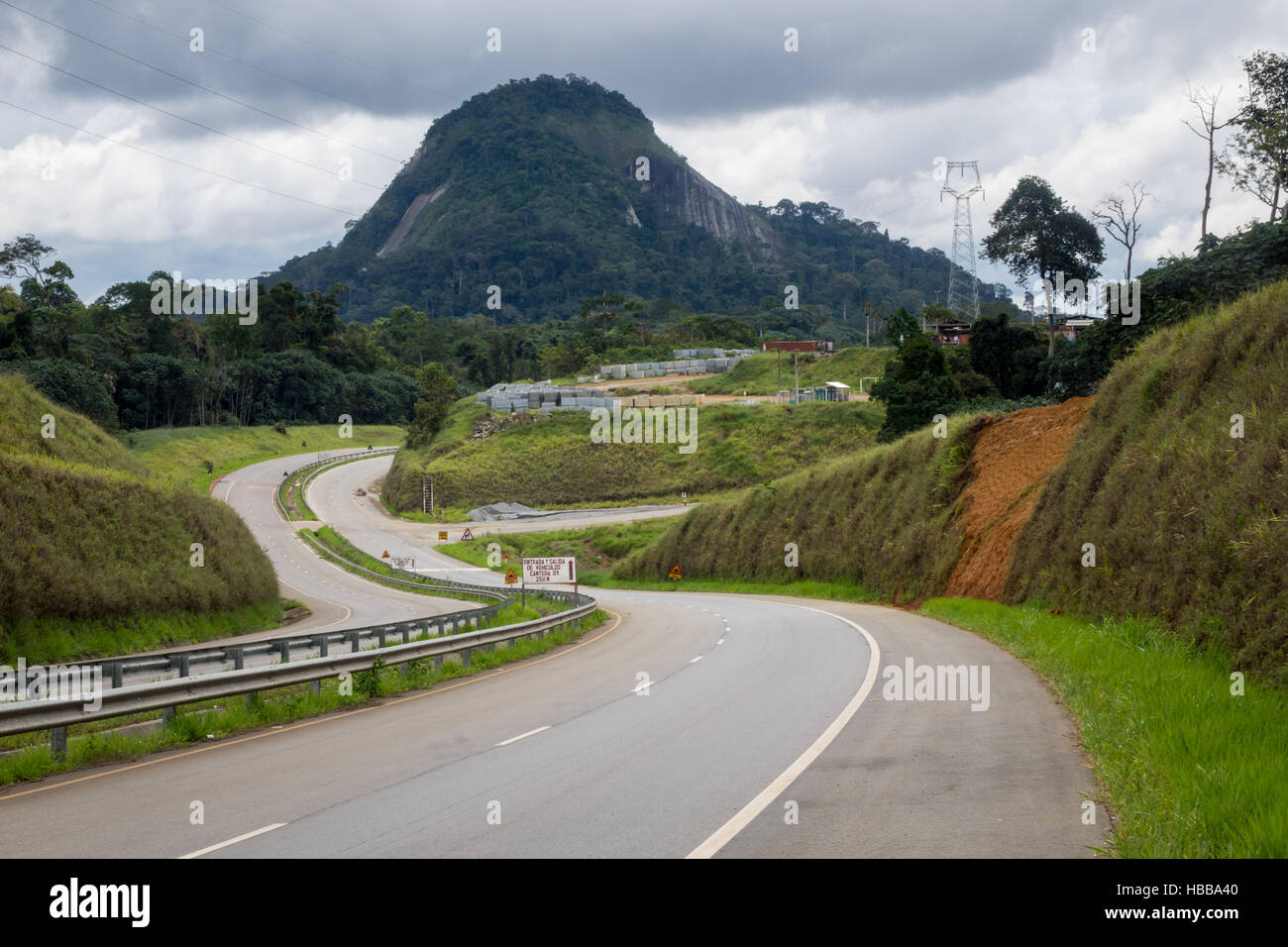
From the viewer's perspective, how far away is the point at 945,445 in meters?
40.1

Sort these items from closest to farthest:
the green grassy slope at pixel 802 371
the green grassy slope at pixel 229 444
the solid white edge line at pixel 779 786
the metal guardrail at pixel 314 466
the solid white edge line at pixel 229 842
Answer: the solid white edge line at pixel 779 786 → the solid white edge line at pixel 229 842 → the metal guardrail at pixel 314 466 → the green grassy slope at pixel 229 444 → the green grassy slope at pixel 802 371

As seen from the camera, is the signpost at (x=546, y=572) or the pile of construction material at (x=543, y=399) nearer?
the signpost at (x=546, y=572)

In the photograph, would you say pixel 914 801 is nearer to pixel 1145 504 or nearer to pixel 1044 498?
pixel 1145 504

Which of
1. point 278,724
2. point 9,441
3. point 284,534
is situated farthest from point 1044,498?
point 284,534

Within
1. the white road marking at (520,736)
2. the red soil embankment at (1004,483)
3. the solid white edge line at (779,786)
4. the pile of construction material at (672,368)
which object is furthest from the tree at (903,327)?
the pile of construction material at (672,368)

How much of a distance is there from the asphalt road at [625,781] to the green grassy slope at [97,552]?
12734mm

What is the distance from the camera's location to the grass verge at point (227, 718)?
10891 millimetres

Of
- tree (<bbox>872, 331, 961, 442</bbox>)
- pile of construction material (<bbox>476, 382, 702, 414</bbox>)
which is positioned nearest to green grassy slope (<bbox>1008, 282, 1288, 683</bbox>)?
tree (<bbox>872, 331, 961, 442</bbox>)

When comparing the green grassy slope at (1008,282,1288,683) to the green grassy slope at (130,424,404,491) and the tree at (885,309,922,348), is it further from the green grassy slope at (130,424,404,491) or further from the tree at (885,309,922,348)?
the green grassy slope at (130,424,404,491)

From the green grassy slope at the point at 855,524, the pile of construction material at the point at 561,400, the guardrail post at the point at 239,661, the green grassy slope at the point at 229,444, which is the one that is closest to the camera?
the guardrail post at the point at 239,661

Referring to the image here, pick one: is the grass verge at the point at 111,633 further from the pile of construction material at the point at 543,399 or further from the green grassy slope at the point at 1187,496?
the pile of construction material at the point at 543,399

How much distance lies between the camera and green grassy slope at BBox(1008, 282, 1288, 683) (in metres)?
12.9

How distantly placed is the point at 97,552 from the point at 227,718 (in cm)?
1753
